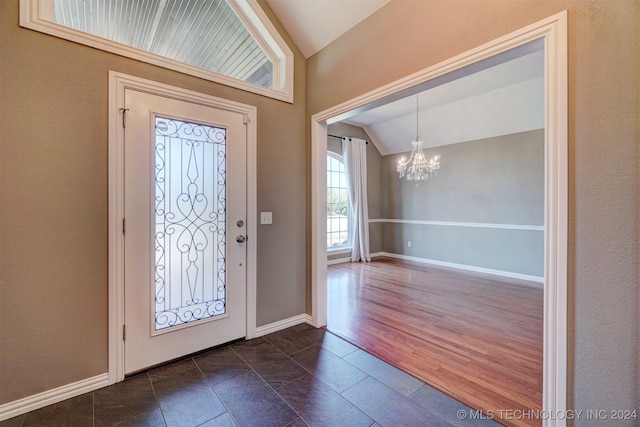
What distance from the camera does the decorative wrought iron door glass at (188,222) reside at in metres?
2.08

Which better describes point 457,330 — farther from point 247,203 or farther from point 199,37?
point 199,37

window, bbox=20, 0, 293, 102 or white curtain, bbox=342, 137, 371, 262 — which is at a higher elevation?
window, bbox=20, 0, 293, 102

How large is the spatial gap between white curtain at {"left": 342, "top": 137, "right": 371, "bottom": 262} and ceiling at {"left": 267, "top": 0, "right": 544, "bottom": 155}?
24.4 inches

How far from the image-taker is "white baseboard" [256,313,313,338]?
2609 mm

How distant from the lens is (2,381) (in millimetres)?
1579

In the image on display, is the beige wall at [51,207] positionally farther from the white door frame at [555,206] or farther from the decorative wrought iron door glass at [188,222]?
the white door frame at [555,206]

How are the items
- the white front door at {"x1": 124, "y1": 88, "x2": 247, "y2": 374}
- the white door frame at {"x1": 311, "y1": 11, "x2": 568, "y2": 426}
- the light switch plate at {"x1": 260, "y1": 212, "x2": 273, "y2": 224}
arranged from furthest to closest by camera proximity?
the light switch plate at {"x1": 260, "y1": 212, "x2": 273, "y2": 224} → the white front door at {"x1": 124, "y1": 88, "x2": 247, "y2": 374} → the white door frame at {"x1": 311, "y1": 11, "x2": 568, "y2": 426}

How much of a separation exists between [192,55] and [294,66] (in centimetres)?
98

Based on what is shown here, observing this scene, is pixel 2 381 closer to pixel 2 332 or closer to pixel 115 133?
pixel 2 332

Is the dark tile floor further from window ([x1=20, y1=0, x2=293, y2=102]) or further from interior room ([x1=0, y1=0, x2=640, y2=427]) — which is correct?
window ([x1=20, y1=0, x2=293, y2=102])

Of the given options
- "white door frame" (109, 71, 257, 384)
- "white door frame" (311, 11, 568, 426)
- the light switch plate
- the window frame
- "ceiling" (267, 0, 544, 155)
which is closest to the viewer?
"white door frame" (311, 11, 568, 426)

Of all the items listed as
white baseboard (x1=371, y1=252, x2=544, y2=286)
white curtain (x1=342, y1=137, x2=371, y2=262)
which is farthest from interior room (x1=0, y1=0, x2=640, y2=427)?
white curtain (x1=342, y1=137, x2=371, y2=262)

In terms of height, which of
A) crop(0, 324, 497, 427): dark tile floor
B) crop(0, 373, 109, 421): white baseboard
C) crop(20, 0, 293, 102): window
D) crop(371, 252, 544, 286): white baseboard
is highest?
crop(20, 0, 293, 102): window

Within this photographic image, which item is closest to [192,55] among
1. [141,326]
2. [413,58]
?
[413,58]
